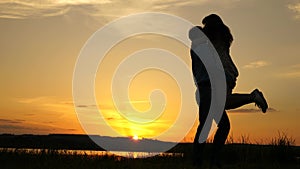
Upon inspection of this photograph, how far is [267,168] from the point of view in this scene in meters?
9.11

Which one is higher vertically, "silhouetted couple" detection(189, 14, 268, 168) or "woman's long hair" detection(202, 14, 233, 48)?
"woman's long hair" detection(202, 14, 233, 48)

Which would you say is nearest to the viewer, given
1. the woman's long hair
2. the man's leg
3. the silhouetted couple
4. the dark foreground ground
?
the silhouetted couple

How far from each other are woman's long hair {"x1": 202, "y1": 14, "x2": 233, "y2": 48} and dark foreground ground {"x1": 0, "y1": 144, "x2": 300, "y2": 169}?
2.21 m

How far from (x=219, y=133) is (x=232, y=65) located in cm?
116

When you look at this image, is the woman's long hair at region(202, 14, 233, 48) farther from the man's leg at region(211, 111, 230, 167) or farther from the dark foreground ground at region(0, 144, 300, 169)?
the dark foreground ground at region(0, 144, 300, 169)

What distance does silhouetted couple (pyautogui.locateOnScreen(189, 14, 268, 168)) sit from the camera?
8.14 meters

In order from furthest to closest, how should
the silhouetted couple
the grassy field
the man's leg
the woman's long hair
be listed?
the grassy field
the woman's long hair
the man's leg
the silhouetted couple

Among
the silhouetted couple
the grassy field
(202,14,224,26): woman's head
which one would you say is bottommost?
the grassy field

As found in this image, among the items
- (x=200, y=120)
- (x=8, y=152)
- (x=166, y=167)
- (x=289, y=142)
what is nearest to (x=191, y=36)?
(x=200, y=120)

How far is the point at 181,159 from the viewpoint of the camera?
11242 millimetres

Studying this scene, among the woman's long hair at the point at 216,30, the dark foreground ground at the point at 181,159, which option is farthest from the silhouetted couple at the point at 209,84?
the dark foreground ground at the point at 181,159

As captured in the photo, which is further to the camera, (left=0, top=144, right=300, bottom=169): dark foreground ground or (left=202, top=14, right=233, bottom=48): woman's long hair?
(left=0, top=144, right=300, bottom=169): dark foreground ground

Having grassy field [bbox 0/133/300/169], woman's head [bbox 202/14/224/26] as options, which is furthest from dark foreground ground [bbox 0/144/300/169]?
woman's head [bbox 202/14/224/26]

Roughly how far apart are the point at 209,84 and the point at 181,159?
3592 millimetres
